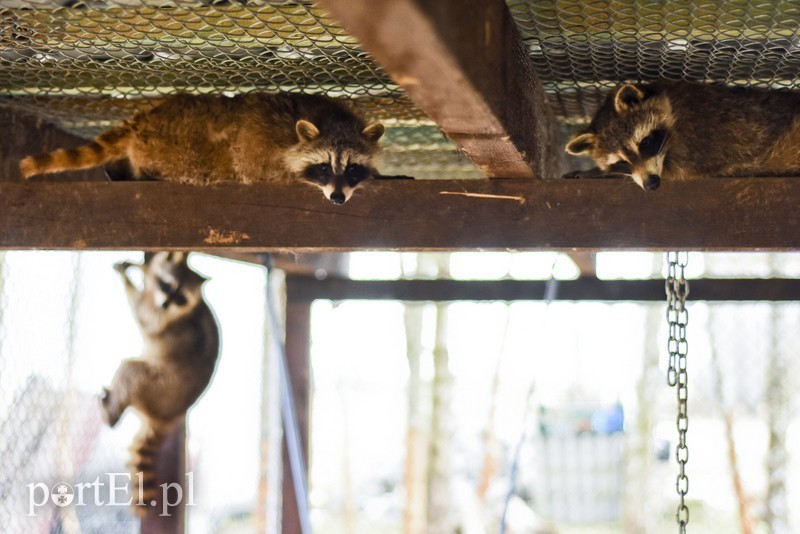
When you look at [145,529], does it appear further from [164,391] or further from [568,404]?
[568,404]

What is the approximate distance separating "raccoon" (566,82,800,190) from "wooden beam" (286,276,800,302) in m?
1.38

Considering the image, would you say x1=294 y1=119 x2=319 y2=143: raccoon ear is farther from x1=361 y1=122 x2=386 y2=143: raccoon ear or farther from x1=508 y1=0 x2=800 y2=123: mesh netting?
x1=508 y1=0 x2=800 y2=123: mesh netting

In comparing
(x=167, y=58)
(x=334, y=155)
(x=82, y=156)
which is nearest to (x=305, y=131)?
(x=334, y=155)

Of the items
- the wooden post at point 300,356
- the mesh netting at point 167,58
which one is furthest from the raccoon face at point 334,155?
the wooden post at point 300,356

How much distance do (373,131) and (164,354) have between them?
1.96 meters

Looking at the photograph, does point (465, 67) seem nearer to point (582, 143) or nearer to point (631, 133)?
point (631, 133)

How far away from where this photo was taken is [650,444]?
10266mm

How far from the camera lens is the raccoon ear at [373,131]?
136 inches

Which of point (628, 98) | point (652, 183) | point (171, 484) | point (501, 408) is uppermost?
point (628, 98)

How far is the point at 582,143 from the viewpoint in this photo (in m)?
3.26

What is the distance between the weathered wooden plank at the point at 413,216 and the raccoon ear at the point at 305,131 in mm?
592

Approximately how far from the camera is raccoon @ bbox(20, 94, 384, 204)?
3.34 meters

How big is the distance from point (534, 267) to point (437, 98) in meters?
8.77

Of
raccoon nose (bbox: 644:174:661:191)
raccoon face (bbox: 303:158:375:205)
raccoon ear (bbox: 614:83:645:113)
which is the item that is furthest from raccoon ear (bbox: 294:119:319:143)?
raccoon nose (bbox: 644:174:661:191)
